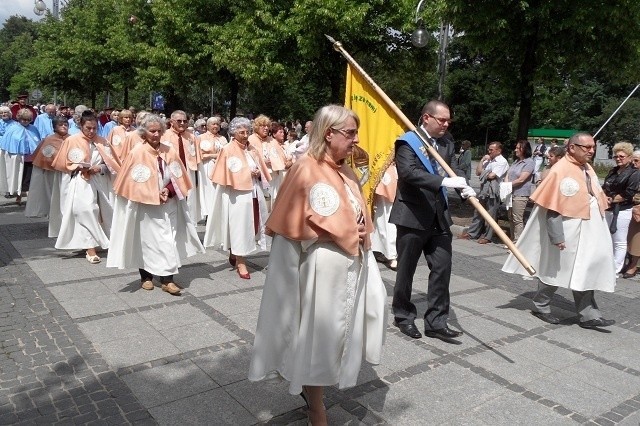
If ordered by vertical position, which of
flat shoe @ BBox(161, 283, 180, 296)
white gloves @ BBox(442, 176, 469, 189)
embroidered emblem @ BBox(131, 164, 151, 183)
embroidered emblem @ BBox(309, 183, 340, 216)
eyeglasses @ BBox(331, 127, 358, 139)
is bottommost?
flat shoe @ BBox(161, 283, 180, 296)

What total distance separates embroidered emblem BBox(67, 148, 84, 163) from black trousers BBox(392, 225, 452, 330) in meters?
4.73

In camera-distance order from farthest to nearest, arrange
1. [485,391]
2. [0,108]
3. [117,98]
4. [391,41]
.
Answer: [117,98] < [391,41] < [0,108] < [485,391]

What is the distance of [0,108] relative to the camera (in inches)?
533

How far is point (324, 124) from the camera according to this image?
3420mm

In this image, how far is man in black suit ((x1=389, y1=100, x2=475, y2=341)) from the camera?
5.03 m

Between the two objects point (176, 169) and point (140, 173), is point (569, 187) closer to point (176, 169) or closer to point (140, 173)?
point (176, 169)

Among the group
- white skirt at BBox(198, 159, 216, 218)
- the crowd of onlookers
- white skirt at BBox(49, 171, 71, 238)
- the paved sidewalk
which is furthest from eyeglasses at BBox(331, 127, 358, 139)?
white skirt at BBox(198, 159, 216, 218)

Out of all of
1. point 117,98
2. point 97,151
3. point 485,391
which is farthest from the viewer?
point 117,98

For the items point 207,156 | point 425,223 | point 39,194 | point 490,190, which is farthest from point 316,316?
point 39,194

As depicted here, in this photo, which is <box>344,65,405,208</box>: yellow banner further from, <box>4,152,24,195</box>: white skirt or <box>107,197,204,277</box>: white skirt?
<box>4,152,24,195</box>: white skirt

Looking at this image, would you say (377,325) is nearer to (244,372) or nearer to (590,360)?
(244,372)

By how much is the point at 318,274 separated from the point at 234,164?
410 centimetres

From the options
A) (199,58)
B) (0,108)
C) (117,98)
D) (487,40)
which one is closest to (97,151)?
(0,108)

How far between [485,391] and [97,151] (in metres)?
5.98
